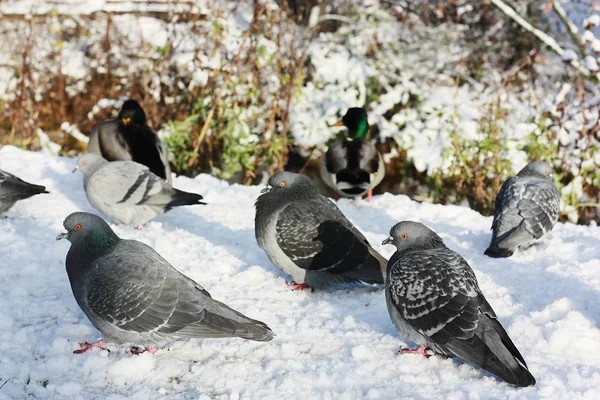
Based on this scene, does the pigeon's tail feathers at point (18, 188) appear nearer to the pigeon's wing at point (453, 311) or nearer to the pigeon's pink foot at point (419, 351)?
the pigeon's wing at point (453, 311)

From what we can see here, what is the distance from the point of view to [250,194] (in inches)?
277

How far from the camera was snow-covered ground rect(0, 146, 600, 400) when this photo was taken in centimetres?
339

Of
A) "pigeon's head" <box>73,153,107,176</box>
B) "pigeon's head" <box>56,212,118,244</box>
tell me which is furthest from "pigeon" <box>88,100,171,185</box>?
"pigeon's head" <box>56,212,118,244</box>

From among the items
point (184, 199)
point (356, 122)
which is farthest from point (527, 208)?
point (356, 122)

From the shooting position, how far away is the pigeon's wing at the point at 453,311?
3365mm

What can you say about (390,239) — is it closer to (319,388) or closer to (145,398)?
(319,388)

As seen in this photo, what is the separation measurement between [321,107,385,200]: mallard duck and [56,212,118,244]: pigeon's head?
3493mm

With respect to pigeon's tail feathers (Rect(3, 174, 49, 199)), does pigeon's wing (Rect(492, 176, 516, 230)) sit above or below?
below

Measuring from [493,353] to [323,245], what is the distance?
1574 millimetres

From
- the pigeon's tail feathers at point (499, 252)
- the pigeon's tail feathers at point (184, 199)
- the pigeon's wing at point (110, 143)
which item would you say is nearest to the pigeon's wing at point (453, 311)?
the pigeon's tail feathers at point (499, 252)

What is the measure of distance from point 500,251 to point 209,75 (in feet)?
17.6

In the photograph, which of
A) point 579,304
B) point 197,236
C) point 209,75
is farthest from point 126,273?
point 209,75

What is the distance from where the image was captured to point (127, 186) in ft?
18.8

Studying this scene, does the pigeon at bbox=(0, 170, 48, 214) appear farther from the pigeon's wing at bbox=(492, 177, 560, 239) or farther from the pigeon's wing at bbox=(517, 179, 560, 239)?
the pigeon's wing at bbox=(517, 179, 560, 239)
